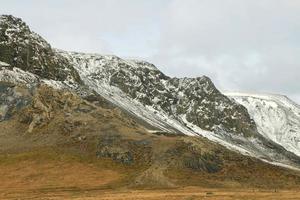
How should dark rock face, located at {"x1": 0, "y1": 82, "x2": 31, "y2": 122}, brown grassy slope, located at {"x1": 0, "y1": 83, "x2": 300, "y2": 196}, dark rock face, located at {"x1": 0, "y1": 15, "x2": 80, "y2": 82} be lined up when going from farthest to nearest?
dark rock face, located at {"x1": 0, "y1": 15, "x2": 80, "y2": 82} → dark rock face, located at {"x1": 0, "y1": 82, "x2": 31, "y2": 122} → brown grassy slope, located at {"x1": 0, "y1": 83, "x2": 300, "y2": 196}

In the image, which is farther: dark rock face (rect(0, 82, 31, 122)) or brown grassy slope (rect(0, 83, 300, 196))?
dark rock face (rect(0, 82, 31, 122))

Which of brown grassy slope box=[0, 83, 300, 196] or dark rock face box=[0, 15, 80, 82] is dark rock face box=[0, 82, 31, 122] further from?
dark rock face box=[0, 15, 80, 82]

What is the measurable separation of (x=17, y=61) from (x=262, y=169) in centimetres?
10595

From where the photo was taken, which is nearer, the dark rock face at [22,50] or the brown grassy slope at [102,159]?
the brown grassy slope at [102,159]

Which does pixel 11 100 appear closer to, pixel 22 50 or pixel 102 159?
pixel 102 159

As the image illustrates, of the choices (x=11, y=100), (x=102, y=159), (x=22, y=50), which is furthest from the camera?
(x=22, y=50)

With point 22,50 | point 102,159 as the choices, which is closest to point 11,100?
point 102,159

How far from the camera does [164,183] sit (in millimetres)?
92375

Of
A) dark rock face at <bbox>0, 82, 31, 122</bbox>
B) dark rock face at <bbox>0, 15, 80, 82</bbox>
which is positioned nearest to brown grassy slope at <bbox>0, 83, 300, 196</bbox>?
dark rock face at <bbox>0, 82, 31, 122</bbox>

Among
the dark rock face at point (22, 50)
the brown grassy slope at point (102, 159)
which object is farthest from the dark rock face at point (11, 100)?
the dark rock face at point (22, 50)

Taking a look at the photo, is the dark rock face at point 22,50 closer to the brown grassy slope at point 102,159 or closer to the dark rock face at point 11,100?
the dark rock face at point 11,100

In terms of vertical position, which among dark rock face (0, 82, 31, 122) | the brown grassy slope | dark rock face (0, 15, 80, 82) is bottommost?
the brown grassy slope

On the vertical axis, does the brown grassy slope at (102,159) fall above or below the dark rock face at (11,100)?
below

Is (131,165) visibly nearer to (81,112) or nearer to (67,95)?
(81,112)
